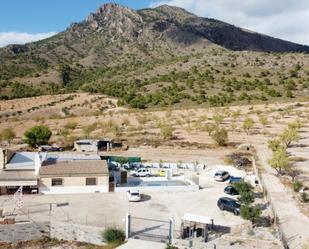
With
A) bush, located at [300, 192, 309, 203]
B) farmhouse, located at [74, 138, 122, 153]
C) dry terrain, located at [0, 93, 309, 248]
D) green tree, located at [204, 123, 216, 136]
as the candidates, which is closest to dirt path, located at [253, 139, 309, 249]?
dry terrain, located at [0, 93, 309, 248]

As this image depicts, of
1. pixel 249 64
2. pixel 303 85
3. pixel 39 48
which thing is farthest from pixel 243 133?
pixel 39 48

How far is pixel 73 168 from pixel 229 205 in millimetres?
13057

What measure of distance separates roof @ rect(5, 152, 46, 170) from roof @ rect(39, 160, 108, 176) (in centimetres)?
133

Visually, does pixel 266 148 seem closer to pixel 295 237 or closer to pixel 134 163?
pixel 134 163

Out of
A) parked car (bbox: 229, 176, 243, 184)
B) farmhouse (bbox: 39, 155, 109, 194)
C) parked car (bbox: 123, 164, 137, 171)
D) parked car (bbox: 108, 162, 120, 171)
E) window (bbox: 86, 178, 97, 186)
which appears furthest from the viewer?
parked car (bbox: 123, 164, 137, 171)

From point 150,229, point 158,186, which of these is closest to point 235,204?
point 150,229

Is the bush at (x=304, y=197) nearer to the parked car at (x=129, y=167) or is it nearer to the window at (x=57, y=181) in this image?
the parked car at (x=129, y=167)

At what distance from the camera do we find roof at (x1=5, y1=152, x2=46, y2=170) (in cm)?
3794

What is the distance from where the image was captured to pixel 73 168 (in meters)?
37.6

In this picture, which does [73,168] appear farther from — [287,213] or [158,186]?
[287,213]

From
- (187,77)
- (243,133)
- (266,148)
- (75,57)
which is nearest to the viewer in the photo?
(266,148)

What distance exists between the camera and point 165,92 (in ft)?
351

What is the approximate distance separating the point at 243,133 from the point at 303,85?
4271 cm

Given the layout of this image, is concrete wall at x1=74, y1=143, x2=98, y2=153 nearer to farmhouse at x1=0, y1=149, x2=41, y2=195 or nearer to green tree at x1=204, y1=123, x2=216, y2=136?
farmhouse at x1=0, y1=149, x2=41, y2=195
